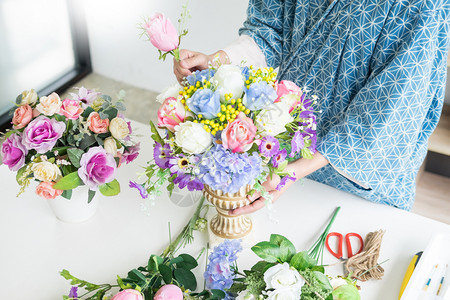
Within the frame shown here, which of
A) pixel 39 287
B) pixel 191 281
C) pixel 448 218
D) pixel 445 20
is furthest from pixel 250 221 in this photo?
pixel 448 218

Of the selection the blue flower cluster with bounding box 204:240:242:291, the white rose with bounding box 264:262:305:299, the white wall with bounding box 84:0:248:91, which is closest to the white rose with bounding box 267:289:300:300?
the white rose with bounding box 264:262:305:299

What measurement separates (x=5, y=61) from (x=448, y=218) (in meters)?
2.64

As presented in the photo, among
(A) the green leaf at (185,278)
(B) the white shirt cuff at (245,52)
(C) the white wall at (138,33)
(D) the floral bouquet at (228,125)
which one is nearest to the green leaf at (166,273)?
(A) the green leaf at (185,278)

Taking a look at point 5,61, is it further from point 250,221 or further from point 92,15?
point 250,221

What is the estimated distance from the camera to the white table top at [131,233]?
1.04m

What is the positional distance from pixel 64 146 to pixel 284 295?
0.58 metres

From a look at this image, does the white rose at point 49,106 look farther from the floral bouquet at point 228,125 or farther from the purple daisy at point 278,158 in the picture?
the purple daisy at point 278,158

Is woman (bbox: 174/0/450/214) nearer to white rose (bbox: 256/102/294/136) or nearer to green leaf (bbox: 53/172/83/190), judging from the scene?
white rose (bbox: 256/102/294/136)

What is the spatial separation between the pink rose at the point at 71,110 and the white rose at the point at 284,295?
568mm

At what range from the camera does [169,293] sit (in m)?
0.84

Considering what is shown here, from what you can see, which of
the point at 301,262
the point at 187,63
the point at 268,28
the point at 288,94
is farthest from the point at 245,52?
the point at 301,262

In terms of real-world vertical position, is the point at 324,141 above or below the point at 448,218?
above

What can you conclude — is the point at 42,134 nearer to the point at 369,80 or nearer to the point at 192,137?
the point at 192,137

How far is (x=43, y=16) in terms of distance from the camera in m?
3.18
